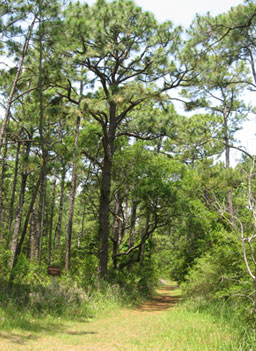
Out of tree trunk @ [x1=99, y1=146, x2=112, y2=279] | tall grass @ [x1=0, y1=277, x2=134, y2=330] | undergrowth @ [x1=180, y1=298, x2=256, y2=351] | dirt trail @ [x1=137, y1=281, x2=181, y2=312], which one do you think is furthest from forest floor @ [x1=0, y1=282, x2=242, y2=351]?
tree trunk @ [x1=99, y1=146, x2=112, y2=279]

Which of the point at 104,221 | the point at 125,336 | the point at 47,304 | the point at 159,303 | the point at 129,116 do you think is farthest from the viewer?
the point at 129,116

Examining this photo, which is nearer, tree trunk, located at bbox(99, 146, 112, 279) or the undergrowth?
the undergrowth

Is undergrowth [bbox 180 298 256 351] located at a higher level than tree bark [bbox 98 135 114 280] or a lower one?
lower

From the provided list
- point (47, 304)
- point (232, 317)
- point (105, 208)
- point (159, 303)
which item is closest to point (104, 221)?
point (105, 208)

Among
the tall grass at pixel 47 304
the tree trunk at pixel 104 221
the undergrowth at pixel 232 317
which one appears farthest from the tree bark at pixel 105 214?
the undergrowth at pixel 232 317

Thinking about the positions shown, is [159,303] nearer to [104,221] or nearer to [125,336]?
[104,221]

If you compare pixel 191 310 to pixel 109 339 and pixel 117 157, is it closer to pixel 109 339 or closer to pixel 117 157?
pixel 109 339

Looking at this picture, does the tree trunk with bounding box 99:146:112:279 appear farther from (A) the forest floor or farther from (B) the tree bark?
(A) the forest floor

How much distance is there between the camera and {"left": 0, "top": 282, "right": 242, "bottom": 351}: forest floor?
5.58m

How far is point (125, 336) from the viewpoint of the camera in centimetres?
690

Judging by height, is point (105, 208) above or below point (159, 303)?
above

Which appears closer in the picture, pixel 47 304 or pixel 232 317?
pixel 232 317

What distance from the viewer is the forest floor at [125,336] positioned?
5584 mm

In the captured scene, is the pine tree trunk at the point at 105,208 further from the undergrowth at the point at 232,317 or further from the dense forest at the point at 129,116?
the undergrowth at the point at 232,317
